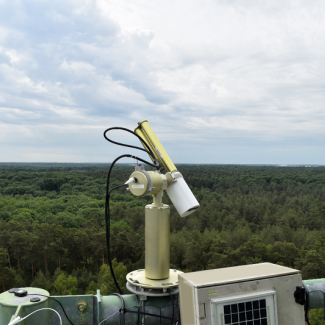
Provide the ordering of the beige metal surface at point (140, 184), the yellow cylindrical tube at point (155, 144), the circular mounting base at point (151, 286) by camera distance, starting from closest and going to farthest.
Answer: the circular mounting base at point (151, 286)
the beige metal surface at point (140, 184)
the yellow cylindrical tube at point (155, 144)

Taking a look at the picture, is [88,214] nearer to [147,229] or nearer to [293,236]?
[293,236]

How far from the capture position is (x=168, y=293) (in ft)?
11.2

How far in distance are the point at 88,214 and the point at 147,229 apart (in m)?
35.1

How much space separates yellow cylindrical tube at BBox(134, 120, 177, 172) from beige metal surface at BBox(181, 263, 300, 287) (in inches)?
59.9

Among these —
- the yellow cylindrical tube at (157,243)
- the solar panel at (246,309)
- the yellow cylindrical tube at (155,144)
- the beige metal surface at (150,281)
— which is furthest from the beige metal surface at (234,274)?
the yellow cylindrical tube at (155,144)

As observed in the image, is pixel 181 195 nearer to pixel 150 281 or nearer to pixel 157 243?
pixel 157 243

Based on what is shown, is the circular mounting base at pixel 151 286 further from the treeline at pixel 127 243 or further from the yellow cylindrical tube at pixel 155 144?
the treeline at pixel 127 243

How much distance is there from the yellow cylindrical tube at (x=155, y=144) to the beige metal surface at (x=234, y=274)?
152 cm

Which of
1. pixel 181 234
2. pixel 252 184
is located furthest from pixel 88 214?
pixel 252 184

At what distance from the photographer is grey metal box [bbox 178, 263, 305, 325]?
2576mm

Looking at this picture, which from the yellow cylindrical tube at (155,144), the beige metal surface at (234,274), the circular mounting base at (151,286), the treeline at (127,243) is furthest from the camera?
the treeline at (127,243)

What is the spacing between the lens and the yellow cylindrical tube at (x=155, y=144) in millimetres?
4090

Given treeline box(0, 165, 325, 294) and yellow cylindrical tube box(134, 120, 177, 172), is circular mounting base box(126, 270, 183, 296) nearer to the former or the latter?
yellow cylindrical tube box(134, 120, 177, 172)

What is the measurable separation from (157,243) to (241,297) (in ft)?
3.94
